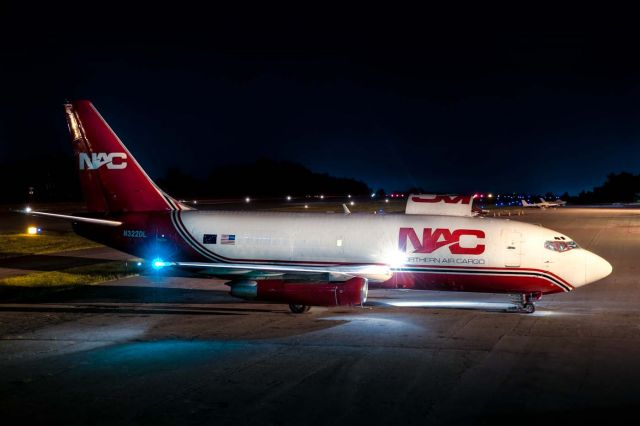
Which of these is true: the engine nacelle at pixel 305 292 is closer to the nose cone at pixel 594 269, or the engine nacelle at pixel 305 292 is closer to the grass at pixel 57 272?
the nose cone at pixel 594 269

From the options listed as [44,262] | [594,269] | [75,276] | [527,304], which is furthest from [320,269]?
[44,262]

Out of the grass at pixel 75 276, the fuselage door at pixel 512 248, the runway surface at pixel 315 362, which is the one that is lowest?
the runway surface at pixel 315 362

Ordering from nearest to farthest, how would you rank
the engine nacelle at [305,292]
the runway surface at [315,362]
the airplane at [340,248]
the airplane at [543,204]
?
the runway surface at [315,362] → the engine nacelle at [305,292] → the airplane at [340,248] → the airplane at [543,204]

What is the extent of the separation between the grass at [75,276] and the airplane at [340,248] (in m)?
4.32

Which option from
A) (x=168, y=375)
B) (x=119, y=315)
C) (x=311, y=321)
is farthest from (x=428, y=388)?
(x=119, y=315)

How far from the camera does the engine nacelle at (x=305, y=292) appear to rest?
811 inches

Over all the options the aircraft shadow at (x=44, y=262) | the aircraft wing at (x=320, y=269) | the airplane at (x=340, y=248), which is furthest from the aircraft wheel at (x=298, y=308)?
the aircraft shadow at (x=44, y=262)

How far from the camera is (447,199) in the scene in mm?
24312

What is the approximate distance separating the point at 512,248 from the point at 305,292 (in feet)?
24.3

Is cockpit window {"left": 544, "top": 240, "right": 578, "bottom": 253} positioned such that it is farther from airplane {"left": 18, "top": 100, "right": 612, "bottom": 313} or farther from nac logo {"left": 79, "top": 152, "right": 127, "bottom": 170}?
nac logo {"left": 79, "top": 152, "right": 127, "bottom": 170}

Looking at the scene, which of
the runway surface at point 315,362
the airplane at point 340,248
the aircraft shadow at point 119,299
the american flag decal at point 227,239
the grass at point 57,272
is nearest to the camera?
the runway surface at point 315,362

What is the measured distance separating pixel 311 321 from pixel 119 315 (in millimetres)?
6758

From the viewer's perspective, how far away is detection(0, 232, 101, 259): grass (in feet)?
137

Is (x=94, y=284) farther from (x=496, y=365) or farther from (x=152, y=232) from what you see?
(x=496, y=365)
